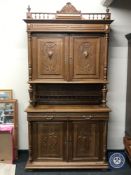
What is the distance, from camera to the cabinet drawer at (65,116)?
3350mm

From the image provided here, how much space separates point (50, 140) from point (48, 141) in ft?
0.10

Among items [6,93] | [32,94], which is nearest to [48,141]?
[32,94]

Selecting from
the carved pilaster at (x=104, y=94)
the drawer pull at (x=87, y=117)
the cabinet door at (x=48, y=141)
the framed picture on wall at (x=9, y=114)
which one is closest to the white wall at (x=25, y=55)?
the framed picture on wall at (x=9, y=114)

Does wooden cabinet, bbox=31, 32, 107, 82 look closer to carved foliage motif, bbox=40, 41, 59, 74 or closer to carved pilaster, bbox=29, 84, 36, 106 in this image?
carved foliage motif, bbox=40, 41, 59, 74

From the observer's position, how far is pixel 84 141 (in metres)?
3.45

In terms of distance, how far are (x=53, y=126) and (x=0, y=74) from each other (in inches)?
46.0

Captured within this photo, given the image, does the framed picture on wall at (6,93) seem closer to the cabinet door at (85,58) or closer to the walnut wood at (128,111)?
the cabinet door at (85,58)

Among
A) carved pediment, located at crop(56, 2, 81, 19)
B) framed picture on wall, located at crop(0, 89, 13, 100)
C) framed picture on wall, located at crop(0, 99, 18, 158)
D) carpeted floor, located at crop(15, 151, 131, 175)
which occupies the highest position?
carved pediment, located at crop(56, 2, 81, 19)

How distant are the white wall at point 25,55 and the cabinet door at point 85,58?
44cm

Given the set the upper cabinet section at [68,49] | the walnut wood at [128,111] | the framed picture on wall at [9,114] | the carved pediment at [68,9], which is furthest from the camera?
the framed picture on wall at [9,114]

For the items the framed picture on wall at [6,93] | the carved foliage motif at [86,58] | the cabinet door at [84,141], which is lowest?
the cabinet door at [84,141]

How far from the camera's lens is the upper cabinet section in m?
3.34

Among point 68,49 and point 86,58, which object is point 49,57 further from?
point 86,58

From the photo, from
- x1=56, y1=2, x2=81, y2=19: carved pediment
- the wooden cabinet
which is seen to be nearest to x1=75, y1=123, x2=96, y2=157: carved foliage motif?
the wooden cabinet
